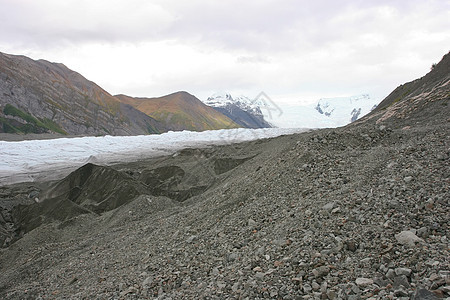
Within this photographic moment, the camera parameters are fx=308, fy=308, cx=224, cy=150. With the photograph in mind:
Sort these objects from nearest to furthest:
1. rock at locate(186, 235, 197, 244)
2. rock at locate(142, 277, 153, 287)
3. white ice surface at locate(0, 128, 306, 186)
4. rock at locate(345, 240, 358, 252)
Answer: rock at locate(345, 240, 358, 252) < rock at locate(142, 277, 153, 287) < rock at locate(186, 235, 197, 244) < white ice surface at locate(0, 128, 306, 186)

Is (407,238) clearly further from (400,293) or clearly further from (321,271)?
(321,271)

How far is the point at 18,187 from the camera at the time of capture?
28.1 metres

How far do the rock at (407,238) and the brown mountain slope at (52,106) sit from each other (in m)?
111

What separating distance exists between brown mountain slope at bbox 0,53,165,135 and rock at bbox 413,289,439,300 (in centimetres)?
11153

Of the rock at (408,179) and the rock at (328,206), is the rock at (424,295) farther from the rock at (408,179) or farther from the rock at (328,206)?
the rock at (408,179)

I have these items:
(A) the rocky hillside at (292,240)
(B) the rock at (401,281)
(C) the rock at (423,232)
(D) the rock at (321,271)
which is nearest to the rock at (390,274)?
(A) the rocky hillside at (292,240)

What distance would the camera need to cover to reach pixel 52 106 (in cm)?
11706

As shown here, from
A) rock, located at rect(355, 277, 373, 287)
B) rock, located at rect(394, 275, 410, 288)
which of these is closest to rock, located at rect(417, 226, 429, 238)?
rock, located at rect(394, 275, 410, 288)

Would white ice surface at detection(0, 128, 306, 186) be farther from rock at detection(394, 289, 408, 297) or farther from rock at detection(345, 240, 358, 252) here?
rock at detection(394, 289, 408, 297)

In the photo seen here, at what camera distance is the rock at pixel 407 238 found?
183 inches

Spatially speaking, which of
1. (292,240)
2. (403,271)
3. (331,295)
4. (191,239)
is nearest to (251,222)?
(191,239)

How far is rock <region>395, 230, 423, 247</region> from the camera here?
4.65 metres

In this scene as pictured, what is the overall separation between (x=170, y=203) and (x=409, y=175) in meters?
12.5

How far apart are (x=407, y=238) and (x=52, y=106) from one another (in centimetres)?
13264
